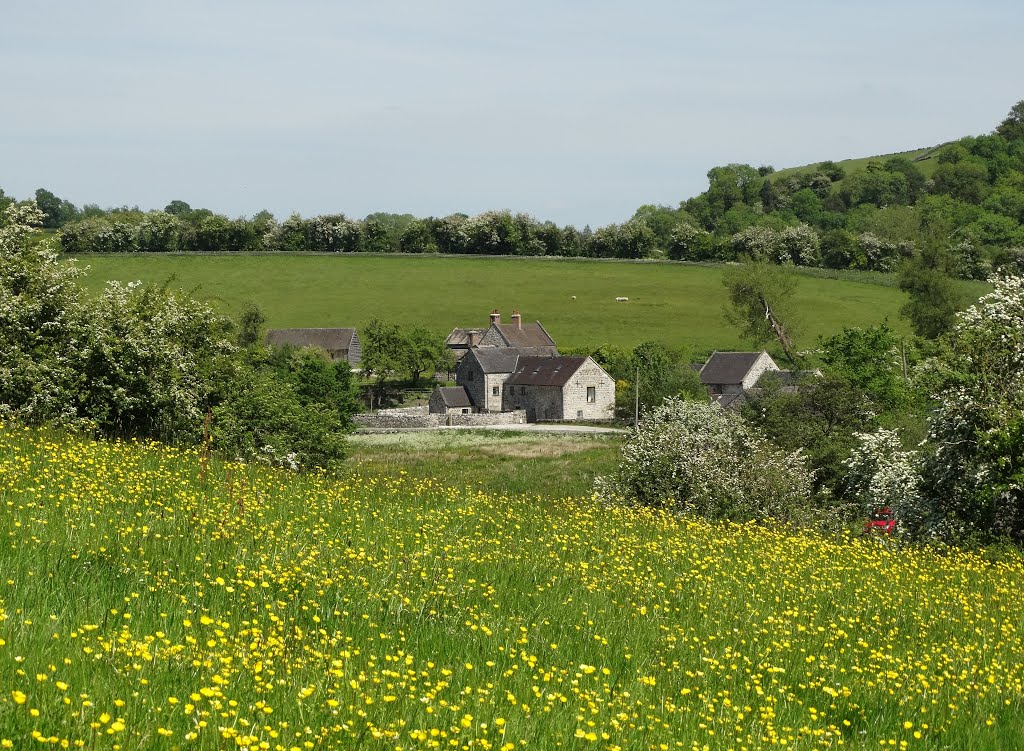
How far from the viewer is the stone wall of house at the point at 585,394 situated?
3875 inches

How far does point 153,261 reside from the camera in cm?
14162

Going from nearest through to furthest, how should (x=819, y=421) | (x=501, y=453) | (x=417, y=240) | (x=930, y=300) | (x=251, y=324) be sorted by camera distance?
(x=819, y=421) < (x=501, y=453) < (x=930, y=300) < (x=251, y=324) < (x=417, y=240)

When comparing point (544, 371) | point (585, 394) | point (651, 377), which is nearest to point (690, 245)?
point (544, 371)

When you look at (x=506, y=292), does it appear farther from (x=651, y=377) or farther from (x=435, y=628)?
(x=435, y=628)

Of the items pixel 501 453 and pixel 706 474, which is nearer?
pixel 706 474

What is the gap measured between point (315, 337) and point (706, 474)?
91.0 meters

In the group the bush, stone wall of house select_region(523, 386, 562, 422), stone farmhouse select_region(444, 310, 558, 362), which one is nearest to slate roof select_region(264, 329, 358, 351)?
stone farmhouse select_region(444, 310, 558, 362)

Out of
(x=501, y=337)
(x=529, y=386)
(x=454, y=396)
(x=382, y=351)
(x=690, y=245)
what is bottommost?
(x=454, y=396)

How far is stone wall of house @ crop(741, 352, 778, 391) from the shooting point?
→ 3835 inches

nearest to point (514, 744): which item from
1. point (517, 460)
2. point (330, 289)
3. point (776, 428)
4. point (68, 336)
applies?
point (68, 336)

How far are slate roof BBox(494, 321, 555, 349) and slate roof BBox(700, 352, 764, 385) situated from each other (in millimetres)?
20611

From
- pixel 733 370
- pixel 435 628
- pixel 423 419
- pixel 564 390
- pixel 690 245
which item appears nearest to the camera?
pixel 435 628

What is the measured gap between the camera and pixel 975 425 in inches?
942

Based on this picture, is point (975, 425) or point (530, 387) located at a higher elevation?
point (975, 425)
